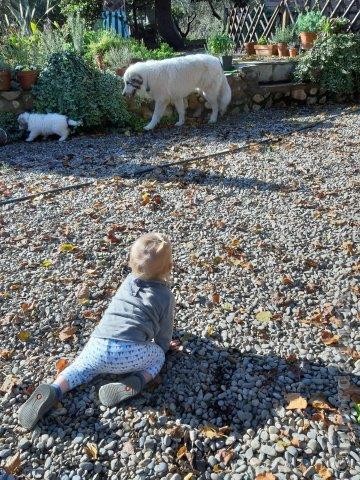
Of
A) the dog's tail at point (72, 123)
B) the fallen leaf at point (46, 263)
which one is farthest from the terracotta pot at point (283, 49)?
the fallen leaf at point (46, 263)

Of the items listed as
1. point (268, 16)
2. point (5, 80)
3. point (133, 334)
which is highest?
point (268, 16)

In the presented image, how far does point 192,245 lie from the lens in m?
4.32

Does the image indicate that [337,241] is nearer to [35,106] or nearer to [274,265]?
[274,265]

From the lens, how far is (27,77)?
325 inches

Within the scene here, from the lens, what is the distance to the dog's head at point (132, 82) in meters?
8.00

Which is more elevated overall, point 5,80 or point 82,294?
point 5,80

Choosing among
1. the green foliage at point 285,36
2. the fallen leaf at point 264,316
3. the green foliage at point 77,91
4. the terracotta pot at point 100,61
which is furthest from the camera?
the green foliage at point 285,36

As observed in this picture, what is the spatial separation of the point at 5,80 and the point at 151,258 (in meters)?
6.82

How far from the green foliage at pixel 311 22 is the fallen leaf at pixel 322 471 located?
11.4m

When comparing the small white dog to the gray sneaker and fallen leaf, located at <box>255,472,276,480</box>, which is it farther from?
fallen leaf, located at <box>255,472,276,480</box>

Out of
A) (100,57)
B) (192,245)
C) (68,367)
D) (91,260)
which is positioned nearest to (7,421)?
(68,367)

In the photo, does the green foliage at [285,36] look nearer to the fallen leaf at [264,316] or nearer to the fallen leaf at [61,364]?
the fallen leaf at [264,316]

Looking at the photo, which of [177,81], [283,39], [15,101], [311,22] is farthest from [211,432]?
[283,39]

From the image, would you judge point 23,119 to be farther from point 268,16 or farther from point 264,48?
point 268,16
